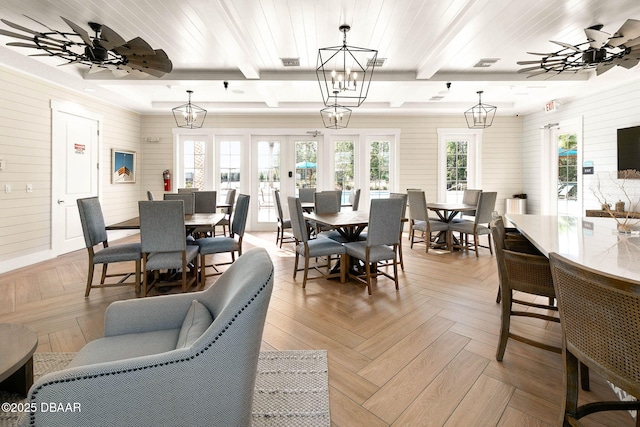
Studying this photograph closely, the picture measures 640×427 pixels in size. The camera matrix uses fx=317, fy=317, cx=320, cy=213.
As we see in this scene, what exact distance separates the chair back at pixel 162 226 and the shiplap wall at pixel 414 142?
16.1 ft

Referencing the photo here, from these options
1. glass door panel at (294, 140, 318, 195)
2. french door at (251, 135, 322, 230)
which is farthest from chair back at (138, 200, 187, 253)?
glass door panel at (294, 140, 318, 195)

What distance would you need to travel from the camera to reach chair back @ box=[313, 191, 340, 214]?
511cm

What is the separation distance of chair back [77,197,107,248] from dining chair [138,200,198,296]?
0.64 metres

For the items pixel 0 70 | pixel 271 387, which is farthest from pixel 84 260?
pixel 271 387

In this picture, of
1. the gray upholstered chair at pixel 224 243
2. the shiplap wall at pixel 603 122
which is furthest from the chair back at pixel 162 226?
the shiplap wall at pixel 603 122

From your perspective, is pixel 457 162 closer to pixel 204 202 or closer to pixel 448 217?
pixel 448 217

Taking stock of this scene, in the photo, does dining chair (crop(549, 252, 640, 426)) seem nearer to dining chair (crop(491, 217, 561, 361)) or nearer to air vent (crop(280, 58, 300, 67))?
dining chair (crop(491, 217, 561, 361))

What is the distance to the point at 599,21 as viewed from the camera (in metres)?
3.39

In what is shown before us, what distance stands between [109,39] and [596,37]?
165 inches

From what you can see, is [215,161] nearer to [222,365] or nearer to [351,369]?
[351,369]

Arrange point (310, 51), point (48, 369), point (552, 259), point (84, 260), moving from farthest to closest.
→ point (84, 260) → point (310, 51) → point (48, 369) → point (552, 259)

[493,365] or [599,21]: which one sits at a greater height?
[599,21]

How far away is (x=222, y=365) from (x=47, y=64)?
18.0 ft

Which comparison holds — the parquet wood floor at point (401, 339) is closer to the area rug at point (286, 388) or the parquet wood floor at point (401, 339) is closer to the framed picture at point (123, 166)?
the area rug at point (286, 388)
